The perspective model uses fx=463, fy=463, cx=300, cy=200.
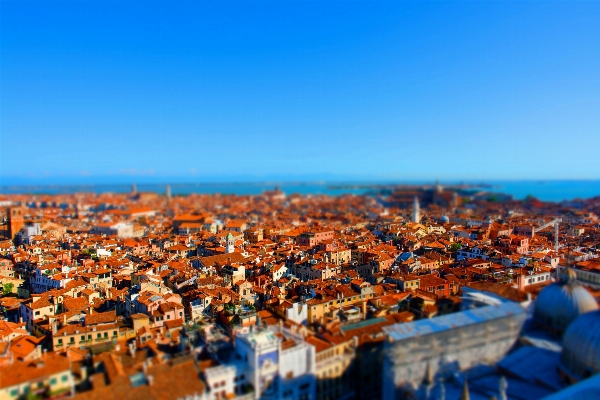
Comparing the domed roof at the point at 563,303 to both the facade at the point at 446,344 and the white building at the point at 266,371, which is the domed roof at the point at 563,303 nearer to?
the facade at the point at 446,344

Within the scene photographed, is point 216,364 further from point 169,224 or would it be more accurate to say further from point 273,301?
point 169,224

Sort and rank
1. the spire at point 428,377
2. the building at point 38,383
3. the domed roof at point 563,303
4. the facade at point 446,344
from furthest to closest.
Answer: the domed roof at point 563,303 → the facade at point 446,344 → the spire at point 428,377 → the building at point 38,383

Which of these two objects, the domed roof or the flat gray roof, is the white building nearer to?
the flat gray roof

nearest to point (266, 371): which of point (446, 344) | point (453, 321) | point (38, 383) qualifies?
point (446, 344)

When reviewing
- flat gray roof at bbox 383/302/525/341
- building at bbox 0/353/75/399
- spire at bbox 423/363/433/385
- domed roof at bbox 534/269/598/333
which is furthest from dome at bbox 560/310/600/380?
building at bbox 0/353/75/399

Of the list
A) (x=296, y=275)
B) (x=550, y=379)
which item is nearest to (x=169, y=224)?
(x=296, y=275)

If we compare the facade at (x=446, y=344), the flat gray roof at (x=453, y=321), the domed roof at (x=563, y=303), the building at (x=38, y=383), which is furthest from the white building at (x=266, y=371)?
the domed roof at (x=563, y=303)

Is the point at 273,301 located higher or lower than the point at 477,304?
lower

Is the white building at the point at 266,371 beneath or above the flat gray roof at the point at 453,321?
beneath
